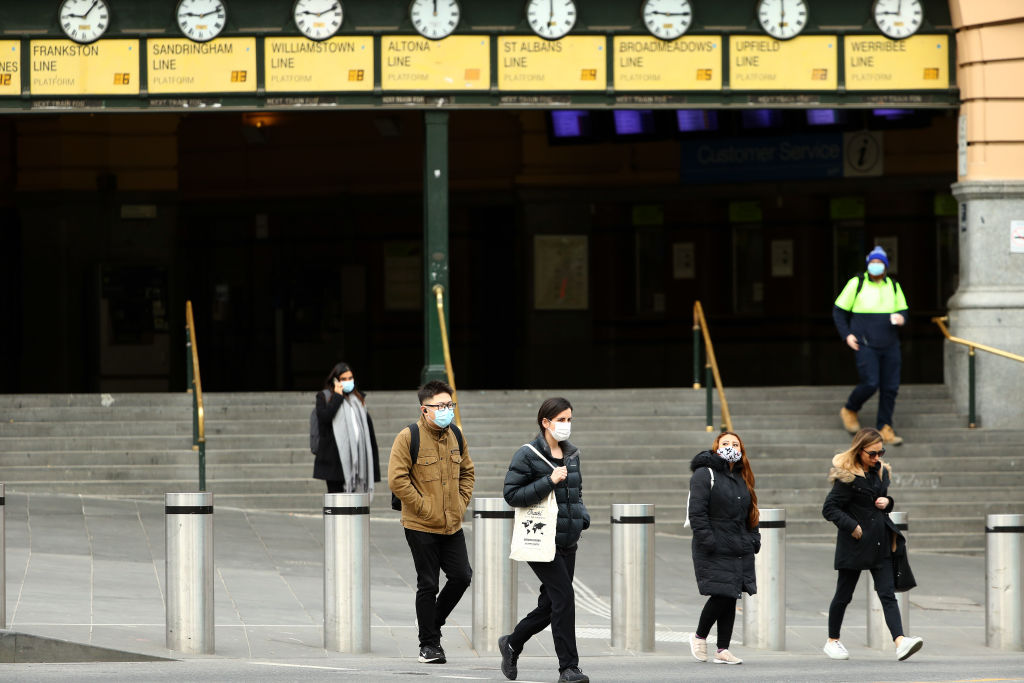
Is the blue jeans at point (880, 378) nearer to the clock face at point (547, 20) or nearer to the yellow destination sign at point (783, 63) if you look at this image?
the yellow destination sign at point (783, 63)

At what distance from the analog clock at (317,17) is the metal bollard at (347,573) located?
8837 mm

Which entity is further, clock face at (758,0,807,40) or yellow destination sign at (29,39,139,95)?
clock face at (758,0,807,40)

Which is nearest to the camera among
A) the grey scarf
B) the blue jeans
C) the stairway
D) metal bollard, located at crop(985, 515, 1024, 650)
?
metal bollard, located at crop(985, 515, 1024, 650)

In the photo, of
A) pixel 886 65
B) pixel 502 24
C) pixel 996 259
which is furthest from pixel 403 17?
pixel 996 259

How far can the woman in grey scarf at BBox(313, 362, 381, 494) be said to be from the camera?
12.2 metres

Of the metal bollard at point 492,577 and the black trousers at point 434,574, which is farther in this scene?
the metal bollard at point 492,577

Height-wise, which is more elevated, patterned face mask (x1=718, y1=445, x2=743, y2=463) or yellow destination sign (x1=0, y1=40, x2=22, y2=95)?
yellow destination sign (x1=0, y1=40, x2=22, y2=95)

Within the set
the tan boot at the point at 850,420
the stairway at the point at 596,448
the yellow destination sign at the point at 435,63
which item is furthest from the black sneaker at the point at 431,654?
the yellow destination sign at the point at 435,63

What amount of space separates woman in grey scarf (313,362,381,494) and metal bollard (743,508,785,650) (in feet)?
11.2

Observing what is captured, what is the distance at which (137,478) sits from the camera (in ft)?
49.6

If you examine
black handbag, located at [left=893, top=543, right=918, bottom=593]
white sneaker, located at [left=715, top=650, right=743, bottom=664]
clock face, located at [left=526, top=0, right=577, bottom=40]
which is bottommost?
white sneaker, located at [left=715, top=650, right=743, bottom=664]

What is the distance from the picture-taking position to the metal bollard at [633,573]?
383 inches

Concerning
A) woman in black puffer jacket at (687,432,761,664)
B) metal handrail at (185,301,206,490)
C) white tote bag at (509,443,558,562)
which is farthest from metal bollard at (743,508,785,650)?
metal handrail at (185,301,206,490)

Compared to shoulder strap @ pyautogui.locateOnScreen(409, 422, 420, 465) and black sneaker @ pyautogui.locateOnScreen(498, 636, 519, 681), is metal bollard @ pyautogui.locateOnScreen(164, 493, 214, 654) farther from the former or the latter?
black sneaker @ pyautogui.locateOnScreen(498, 636, 519, 681)
